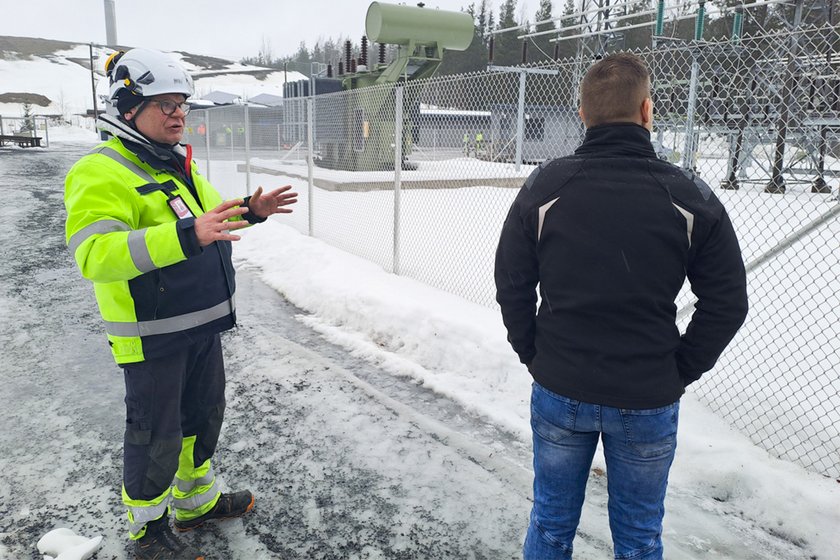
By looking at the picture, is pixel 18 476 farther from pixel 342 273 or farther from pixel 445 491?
pixel 342 273

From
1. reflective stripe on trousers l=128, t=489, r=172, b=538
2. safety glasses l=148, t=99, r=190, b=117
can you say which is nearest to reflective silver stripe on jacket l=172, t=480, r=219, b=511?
reflective stripe on trousers l=128, t=489, r=172, b=538

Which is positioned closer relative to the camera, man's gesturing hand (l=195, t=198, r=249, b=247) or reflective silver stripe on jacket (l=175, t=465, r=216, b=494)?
man's gesturing hand (l=195, t=198, r=249, b=247)

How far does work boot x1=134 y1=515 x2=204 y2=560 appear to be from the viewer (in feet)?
8.38

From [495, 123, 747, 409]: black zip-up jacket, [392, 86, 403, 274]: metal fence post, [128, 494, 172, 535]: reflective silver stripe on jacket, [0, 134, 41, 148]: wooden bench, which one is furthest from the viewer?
[0, 134, 41, 148]: wooden bench

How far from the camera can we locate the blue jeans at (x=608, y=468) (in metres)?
1.88

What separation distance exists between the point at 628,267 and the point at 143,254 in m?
1.60

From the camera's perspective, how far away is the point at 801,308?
6113 millimetres

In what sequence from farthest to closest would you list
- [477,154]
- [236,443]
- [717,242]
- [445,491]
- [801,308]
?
[477,154], [801,308], [236,443], [445,491], [717,242]

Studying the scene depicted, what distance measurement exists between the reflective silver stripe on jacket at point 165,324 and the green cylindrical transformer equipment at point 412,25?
13.6m

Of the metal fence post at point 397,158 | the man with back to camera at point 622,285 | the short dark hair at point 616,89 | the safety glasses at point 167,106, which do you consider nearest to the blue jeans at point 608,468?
the man with back to camera at point 622,285

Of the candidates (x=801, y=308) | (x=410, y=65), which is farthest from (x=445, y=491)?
(x=410, y=65)

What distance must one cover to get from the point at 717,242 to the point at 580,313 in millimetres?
440

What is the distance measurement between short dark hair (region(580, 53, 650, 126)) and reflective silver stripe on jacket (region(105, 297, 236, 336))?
1.71m

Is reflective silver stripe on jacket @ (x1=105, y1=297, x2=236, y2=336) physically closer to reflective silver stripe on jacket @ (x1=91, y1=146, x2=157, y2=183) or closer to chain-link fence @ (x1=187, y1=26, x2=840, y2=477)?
reflective silver stripe on jacket @ (x1=91, y1=146, x2=157, y2=183)
